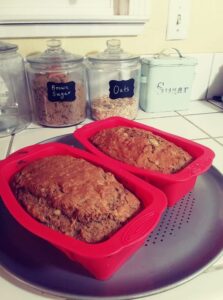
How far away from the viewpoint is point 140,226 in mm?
317

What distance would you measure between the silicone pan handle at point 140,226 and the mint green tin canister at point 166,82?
54 cm

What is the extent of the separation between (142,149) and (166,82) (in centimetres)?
40

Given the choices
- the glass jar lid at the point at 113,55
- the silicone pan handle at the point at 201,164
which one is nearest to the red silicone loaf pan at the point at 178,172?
the silicone pan handle at the point at 201,164

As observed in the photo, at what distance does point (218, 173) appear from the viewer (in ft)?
1.69

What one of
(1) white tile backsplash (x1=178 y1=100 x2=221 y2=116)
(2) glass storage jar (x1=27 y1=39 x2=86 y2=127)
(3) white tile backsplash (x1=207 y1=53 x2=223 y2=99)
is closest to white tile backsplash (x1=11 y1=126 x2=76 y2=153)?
(2) glass storage jar (x1=27 y1=39 x2=86 y2=127)

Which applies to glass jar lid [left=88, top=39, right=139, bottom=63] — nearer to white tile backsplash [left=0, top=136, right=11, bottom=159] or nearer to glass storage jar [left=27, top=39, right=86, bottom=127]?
glass storage jar [left=27, top=39, right=86, bottom=127]

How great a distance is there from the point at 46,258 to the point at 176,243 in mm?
173

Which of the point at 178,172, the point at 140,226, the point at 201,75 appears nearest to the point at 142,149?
the point at 178,172

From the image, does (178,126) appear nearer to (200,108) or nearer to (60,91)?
(200,108)

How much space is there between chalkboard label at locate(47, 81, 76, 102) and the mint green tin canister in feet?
0.77

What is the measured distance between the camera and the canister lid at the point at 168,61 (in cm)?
77

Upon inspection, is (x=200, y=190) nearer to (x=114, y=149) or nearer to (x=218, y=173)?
(x=218, y=173)

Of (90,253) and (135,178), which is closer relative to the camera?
(90,253)

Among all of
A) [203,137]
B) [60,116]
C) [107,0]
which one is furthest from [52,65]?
[203,137]
